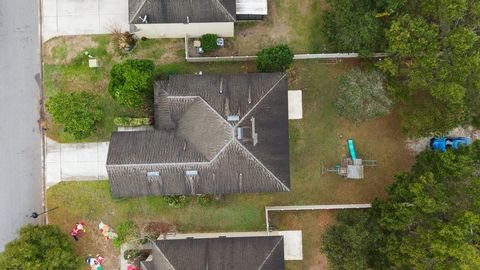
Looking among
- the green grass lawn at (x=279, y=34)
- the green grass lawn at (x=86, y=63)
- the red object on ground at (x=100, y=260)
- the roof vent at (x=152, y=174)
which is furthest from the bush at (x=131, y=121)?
the red object on ground at (x=100, y=260)

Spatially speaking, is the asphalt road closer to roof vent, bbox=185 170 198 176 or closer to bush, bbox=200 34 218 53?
roof vent, bbox=185 170 198 176

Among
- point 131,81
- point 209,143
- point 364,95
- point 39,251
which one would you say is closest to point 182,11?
point 131,81

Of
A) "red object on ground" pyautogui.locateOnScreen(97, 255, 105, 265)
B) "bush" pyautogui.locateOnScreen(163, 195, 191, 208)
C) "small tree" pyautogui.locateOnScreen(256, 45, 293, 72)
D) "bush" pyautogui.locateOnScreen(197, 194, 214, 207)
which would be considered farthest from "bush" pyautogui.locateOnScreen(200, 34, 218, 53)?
"red object on ground" pyautogui.locateOnScreen(97, 255, 105, 265)

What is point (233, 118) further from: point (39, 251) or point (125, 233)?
point (39, 251)

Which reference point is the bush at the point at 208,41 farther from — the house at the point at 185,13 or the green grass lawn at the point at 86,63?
the green grass lawn at the point at 86,63

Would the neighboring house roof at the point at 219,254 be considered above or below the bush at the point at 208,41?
below

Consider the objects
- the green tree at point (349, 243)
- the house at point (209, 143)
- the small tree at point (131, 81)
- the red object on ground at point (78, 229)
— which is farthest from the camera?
the red object on ground at point (78, 229)

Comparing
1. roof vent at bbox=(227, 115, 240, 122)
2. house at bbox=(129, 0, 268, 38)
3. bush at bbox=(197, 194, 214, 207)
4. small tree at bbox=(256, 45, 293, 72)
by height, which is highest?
house at bbox=(129, 0, 268, 38)
